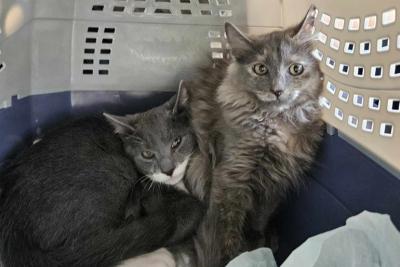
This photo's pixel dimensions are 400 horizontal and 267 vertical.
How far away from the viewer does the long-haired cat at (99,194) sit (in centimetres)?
149

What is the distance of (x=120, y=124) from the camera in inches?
65.8

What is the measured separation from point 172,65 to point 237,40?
1.33ft

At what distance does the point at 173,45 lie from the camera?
73.5 inches

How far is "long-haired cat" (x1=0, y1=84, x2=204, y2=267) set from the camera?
149 cm

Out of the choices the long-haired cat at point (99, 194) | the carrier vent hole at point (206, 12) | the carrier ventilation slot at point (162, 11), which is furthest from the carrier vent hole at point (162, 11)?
the long-haired cat at point (99, 194)

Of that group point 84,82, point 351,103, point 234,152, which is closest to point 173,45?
point 84,82

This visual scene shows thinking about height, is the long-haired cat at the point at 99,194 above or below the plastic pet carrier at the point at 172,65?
below

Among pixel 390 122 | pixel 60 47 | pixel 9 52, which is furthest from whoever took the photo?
pixel 60 47

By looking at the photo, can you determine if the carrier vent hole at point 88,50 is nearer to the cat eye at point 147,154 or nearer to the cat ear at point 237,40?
the cat eye at point 147,154

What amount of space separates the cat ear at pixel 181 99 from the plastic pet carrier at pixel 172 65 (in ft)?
0.58

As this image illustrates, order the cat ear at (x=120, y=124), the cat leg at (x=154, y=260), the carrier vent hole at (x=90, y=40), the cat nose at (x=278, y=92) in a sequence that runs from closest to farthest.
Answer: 1. the cat nose at (x=278, y=92)
2. the cat leg at (x=154, y=260)
3. the cat ear at (x=120, y=124)
4. the carrier vent hole at (x=90, y=40)

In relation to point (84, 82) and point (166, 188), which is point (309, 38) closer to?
point (166, 188)

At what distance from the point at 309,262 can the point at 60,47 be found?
1.15m

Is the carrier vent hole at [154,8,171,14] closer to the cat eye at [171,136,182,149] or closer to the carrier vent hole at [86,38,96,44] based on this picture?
the carrier vent hole at [86,38,96,44]
